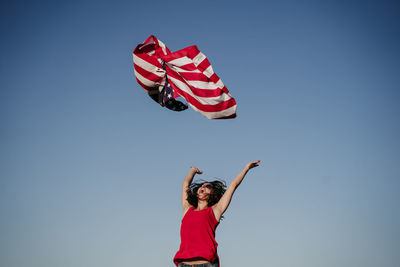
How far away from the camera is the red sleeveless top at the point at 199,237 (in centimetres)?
555

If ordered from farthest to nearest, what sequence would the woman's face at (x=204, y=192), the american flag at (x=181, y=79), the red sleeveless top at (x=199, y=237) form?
the american flag at (x=181, y=79), the woman's face at (x=204, y=192), the red sleeveless top at (x=199, y=237)

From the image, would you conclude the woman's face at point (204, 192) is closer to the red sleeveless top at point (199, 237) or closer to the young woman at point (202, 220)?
the young woman at point (202, 220)

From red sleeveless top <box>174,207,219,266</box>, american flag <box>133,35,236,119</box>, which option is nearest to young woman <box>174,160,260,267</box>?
red sleeveless top <box>174,207,219,266</box>

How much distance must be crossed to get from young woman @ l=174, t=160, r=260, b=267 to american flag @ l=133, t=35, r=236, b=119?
1.34 m

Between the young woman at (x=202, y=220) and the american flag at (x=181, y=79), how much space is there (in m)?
1.34

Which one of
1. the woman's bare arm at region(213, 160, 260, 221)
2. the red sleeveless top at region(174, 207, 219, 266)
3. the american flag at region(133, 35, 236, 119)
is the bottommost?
the red sleeveless top at region(174, 207, 219, 266)

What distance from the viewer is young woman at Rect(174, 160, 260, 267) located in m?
5.56

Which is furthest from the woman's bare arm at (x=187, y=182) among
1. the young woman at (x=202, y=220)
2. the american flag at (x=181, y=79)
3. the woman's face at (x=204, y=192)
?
the american flag at (x=181, y=79)

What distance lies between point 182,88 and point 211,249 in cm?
307

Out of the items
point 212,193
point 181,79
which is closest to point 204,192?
point 212,193

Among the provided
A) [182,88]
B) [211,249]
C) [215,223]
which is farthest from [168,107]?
[211,249]

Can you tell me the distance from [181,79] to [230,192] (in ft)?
7.94

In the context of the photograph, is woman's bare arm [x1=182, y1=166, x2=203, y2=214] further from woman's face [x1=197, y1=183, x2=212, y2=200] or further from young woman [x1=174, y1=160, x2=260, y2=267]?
woman's face [x1=197, y1=183, x2=212, y2=200]

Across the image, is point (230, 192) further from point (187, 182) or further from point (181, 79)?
point (181, 79)
